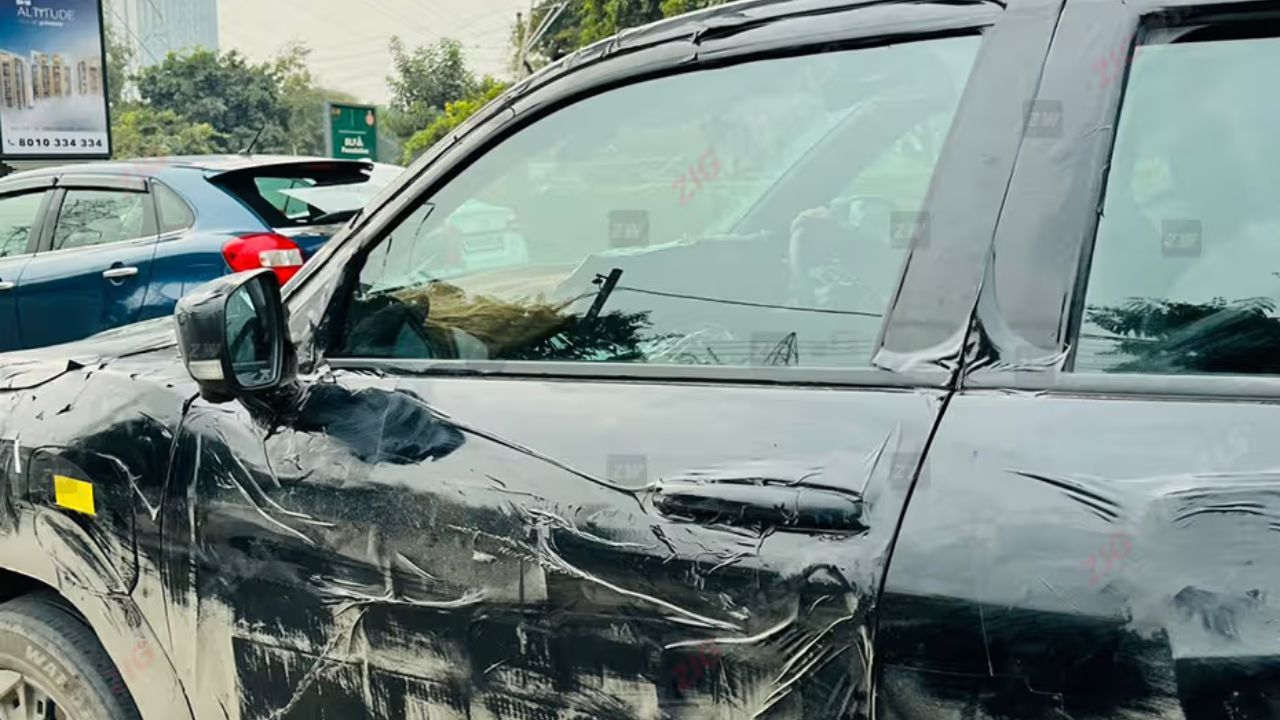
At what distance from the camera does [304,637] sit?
1.81 m

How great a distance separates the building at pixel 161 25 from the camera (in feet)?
191

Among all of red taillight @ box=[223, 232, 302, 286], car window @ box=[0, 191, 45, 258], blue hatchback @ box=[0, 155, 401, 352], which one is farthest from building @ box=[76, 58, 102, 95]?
red taillight @ box=[223, 232, 302, 286]

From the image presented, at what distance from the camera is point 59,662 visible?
2229mm

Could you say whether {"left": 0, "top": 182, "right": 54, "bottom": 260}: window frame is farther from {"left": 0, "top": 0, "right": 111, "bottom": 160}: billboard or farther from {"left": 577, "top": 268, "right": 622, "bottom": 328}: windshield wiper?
{"left": 0, "top": 0, "right": 111, "bottom": 160}: billboard

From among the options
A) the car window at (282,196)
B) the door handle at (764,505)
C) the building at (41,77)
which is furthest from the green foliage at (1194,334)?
the building at (41,77)

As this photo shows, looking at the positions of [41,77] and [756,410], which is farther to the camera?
[41,77]

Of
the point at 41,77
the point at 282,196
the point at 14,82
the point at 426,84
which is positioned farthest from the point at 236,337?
the point at 426,84

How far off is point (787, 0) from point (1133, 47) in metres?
0.52

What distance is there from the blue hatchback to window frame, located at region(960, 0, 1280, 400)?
508cm

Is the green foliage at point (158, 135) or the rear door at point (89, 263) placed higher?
the green foliage at point (158, 135)
